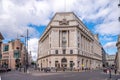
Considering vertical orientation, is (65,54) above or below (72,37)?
below

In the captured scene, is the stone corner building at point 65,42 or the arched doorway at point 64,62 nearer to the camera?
the stone corner building at point 65,42

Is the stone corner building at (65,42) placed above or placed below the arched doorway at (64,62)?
above

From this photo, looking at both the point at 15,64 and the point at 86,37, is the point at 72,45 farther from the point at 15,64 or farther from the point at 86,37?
the point at 15,64

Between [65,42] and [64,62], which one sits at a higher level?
[65,42]

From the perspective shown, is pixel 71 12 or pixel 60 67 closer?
pixel 60 67

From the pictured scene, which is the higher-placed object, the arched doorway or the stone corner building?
the stone corner building

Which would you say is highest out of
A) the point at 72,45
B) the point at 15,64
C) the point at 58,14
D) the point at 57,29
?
the point at 58,14

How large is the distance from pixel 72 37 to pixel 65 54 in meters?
9.17

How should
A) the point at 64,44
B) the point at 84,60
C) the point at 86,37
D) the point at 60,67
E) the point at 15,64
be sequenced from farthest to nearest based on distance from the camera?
the point at 15,64 → the point at 86,37 → the point at 84,60 → the point at 64,44 → the point at 60,67

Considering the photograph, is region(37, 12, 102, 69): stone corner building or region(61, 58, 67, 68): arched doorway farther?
region(61, 58, 67, 68): arched doorway

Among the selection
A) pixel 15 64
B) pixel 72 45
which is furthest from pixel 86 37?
pixel 15 64

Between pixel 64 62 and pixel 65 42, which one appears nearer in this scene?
pixel 64 62

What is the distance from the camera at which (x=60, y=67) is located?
9994 cm

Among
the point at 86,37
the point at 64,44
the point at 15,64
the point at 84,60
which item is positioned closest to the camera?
the point at 64,44
